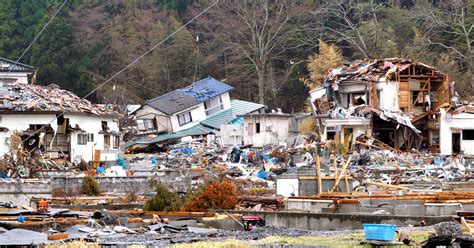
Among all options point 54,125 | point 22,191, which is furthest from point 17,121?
point 22,191

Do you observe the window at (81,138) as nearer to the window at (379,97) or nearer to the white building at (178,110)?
the window at (379,97)

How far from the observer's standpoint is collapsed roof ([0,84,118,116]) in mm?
38969

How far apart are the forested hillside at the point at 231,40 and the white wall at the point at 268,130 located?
625cm

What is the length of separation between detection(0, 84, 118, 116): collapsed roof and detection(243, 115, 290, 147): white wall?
34.8ft

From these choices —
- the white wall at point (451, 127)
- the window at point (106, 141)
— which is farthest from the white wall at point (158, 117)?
the white wall at point (451, 127)

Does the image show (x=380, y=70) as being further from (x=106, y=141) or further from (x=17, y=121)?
(x=17, y=121)

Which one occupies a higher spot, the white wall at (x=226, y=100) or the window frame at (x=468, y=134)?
the white wall at (x=226, y=100)

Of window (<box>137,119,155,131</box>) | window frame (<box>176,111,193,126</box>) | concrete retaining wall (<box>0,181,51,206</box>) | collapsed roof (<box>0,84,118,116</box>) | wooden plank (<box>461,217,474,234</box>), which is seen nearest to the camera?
wooden plank (<box>461,217,474,234</box>)

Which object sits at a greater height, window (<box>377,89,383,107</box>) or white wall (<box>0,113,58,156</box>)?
window (<box>377,89,383,107</box>)

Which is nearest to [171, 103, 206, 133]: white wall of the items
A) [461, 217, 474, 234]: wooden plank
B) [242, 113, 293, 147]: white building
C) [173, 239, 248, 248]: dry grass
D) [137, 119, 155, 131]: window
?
[137, 119, 155, 131]: window

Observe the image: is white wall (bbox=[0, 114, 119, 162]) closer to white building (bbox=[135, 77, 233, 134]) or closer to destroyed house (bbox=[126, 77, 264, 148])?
destroyed house (bbox=[126, 77, 264, 148])

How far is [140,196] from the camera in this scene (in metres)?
30.8

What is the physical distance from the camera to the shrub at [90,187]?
3157 centimetres

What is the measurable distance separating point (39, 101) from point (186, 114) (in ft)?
63.9
